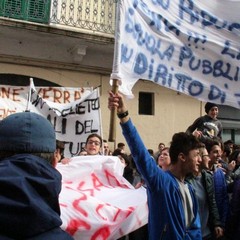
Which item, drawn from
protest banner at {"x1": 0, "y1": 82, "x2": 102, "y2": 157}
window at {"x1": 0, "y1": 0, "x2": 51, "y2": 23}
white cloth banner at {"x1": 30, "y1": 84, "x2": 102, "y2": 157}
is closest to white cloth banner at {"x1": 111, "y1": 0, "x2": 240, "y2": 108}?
protest banner at {"x1": 0, "y1": 82, "x2": 102, "y2": 157}

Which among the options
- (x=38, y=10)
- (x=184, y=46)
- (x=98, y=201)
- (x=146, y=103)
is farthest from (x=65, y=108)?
(x=146, y=103)

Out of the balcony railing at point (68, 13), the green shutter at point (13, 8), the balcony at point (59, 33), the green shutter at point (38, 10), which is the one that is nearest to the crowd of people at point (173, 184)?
the balcony at point (59, 33)

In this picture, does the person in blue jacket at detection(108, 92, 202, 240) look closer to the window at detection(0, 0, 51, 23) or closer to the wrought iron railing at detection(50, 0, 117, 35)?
the wrought iron railing at detection(50, 0, 117, 35)

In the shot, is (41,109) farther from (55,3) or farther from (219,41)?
(55,3)

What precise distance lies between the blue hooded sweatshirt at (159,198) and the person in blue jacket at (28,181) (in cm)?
121

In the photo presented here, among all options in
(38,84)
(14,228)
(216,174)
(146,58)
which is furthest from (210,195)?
(38,84)

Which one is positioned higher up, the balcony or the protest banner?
the balcony

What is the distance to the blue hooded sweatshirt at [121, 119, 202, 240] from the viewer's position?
2.78 metres

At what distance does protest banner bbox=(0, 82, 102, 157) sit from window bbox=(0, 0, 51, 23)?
3796mm

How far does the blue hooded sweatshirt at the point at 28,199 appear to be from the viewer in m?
1.39

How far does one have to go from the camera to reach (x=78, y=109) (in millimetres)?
7398

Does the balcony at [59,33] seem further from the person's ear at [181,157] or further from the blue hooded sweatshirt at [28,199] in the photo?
the blue hooded sweatshirt at [28,199]

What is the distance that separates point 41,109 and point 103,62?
4.82 m

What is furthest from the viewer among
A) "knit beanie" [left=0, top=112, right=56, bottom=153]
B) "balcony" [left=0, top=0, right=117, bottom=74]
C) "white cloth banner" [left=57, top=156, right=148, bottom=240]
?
"balcony" [left=0, top=0, right=117, bottom=74]
